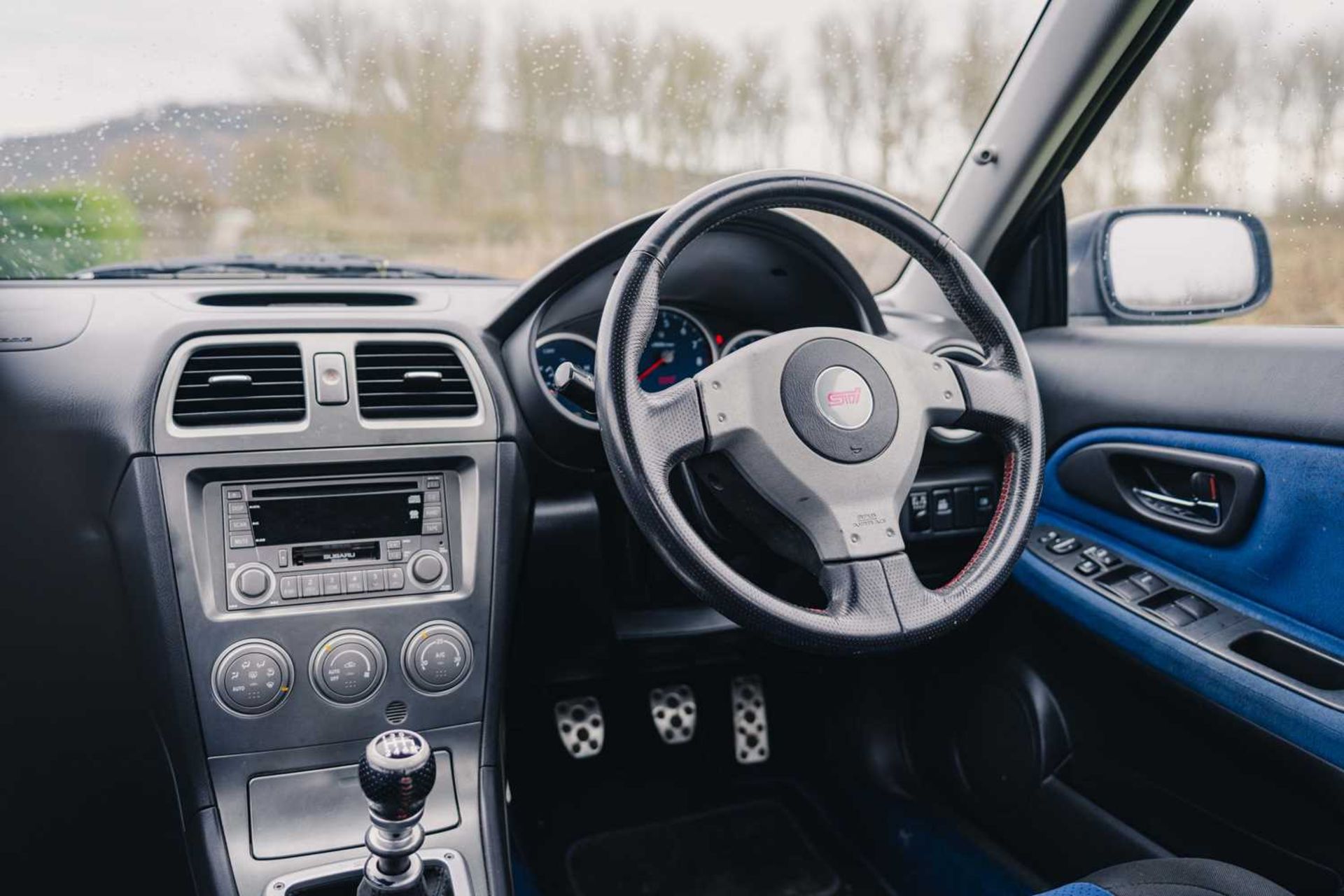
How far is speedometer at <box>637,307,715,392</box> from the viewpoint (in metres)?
1.98

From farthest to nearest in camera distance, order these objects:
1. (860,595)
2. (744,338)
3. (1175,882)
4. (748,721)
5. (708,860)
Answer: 1. (748,721)
2. (708,860)
3. (744,338)
4. (860,595)
5. (1175,882)

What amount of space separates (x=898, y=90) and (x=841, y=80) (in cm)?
13

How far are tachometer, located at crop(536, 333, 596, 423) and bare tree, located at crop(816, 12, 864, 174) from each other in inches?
27.5

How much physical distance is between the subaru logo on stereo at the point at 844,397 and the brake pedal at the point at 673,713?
3.62 feet

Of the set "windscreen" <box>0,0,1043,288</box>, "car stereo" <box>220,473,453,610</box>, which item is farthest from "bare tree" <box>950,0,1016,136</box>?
"car stereo" <box>220,473,453,610</box>

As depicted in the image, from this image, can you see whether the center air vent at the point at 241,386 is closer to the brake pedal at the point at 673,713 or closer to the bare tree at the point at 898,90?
the brake pedal at the point at 673,713

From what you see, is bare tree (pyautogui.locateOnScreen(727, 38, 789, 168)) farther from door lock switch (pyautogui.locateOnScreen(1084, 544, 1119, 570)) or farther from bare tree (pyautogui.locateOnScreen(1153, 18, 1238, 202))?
door lock switch (pyautogui.locateOnScreen(1084, 544, 1119, 570))

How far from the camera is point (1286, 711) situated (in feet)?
4.71

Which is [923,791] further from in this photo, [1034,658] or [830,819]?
[1034,658]

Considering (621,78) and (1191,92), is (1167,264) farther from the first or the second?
(621,78)

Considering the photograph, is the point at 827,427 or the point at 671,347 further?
the point at 671,347

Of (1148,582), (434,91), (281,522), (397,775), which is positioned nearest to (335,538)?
(281,522)

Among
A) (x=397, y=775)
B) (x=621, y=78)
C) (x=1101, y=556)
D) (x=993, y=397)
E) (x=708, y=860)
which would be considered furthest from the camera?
(x=708, y=860)

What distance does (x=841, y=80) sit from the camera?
2.23 meters
